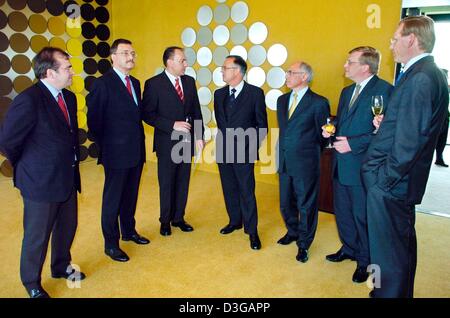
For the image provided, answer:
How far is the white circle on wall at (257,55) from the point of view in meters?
5.40

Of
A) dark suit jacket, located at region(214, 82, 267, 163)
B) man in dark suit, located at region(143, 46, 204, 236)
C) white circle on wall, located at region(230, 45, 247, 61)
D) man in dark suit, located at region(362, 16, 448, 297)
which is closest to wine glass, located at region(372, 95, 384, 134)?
man in dark suit, located at region(362, 16, 448, 297)

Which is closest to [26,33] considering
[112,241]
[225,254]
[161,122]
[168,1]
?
[168,1]

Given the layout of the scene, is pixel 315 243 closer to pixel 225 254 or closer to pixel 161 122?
pixel 225 254

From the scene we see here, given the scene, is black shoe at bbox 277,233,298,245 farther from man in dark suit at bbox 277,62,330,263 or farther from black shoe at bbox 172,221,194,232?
black shoe at bbox 172,221,194,232

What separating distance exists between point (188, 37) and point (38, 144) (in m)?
4.27

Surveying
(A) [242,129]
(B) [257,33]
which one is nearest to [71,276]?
(A) [242,129]

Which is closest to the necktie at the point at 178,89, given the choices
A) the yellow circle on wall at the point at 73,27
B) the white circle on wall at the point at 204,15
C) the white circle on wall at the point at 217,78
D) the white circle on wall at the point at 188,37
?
the white circle on wall at the point at 217,78

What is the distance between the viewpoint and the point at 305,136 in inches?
125

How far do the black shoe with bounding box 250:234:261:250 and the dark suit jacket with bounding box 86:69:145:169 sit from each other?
1.30 meters

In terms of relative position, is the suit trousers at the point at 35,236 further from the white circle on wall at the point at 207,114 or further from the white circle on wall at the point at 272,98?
the white circle on wall at the point at 207,114

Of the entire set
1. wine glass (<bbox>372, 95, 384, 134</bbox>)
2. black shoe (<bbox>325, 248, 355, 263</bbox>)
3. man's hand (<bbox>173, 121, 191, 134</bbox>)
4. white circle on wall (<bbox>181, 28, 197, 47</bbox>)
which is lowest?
black shoe (<bbox>325, 248, 355, 263</bbox>)

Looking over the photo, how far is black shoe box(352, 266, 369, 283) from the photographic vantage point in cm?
289

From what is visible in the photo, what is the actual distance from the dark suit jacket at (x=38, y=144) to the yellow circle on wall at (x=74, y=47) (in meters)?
4.29

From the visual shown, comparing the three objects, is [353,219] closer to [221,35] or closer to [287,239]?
[287,239]
